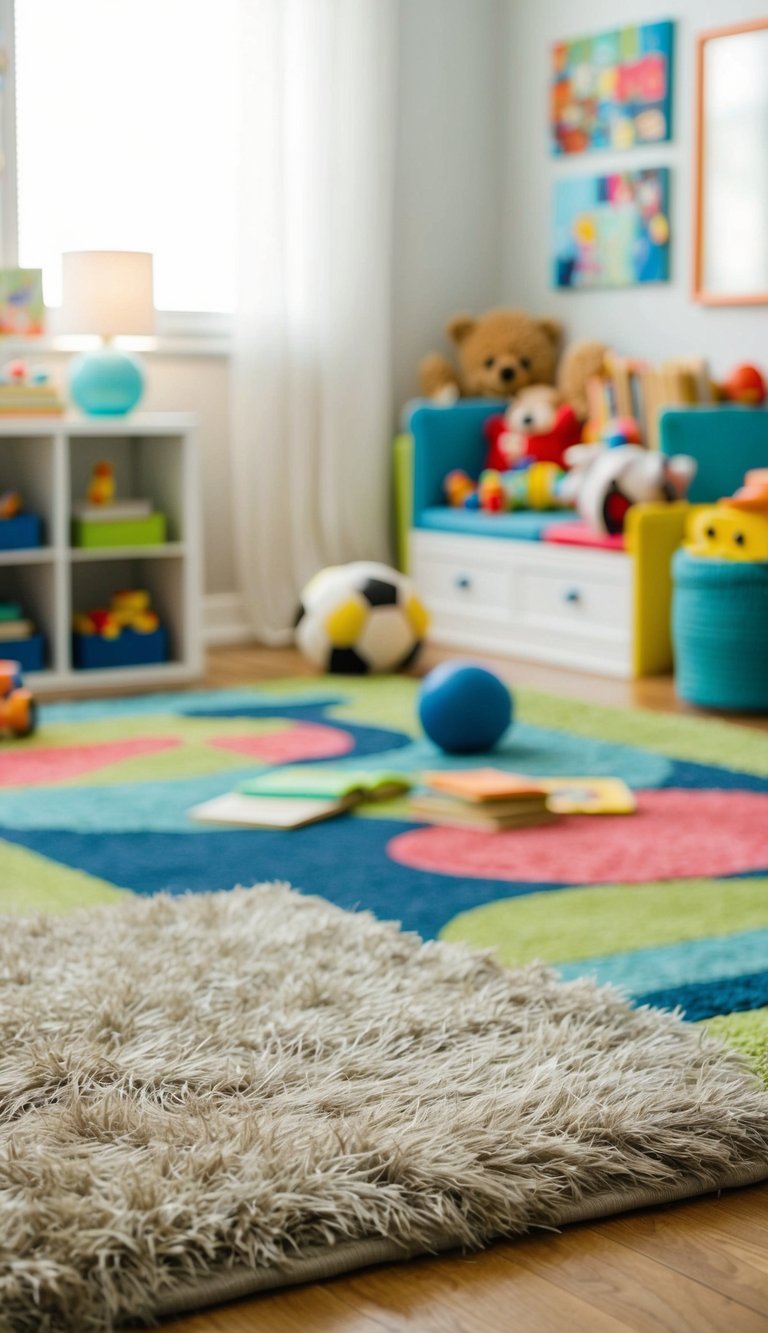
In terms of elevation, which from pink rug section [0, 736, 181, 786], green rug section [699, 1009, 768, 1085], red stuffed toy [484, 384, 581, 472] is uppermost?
red stuffed toy [484, 384, 581, 472]

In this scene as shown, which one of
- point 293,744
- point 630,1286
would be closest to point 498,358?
point 293,744

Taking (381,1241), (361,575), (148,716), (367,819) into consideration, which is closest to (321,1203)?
(381,1241)

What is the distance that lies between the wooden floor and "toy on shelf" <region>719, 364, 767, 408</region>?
340cm

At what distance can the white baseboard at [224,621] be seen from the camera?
16.5ft

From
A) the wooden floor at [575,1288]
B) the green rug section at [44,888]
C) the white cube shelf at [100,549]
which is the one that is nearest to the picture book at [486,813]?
the green rug section at [44,888]

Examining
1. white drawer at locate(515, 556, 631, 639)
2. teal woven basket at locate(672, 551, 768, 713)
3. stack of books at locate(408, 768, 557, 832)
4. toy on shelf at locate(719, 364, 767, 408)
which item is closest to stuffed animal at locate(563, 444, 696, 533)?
white drawer at locate(515, 556, 631, 639)

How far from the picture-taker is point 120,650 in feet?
14.2

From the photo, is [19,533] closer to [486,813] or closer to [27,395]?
[27,395]

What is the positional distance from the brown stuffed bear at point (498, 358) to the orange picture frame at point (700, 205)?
1.98ft

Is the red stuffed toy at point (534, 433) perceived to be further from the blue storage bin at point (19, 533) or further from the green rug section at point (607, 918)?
the green rug section at point (607, 918)

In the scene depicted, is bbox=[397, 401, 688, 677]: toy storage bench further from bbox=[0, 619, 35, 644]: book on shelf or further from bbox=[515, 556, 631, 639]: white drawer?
bbox=[0, 619, 35, 644]: book on shelf

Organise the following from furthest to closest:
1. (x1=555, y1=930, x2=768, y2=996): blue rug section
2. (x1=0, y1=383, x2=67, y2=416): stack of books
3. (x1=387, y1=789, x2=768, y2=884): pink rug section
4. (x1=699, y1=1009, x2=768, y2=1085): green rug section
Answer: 1. (x1=0, y1=383, x2=67, y2=416): stack of books
2. (x1=387, y1=789, x2=768, y2=884): pink rug section
3. (x1=555, y1=930, x2=768, y2=996): blue rug section
4. (x1=699, y1=1009, x2=768, y2=1085): green rug section

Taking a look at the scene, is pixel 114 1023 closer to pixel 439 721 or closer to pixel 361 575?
pixel 439 721

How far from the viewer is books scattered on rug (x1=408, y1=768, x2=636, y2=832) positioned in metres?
2.78
